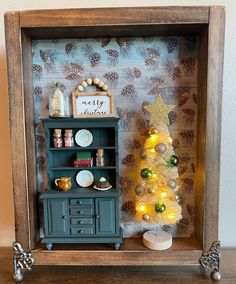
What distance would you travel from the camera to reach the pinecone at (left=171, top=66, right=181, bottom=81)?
64.4 inches

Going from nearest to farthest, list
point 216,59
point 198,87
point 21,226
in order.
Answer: point 216,59, point 21,226, point 198,87

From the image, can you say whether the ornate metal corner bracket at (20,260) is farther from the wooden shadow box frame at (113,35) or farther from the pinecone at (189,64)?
the pinecone at (189,64)

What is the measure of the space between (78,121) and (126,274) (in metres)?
0.88

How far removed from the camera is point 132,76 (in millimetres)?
1646

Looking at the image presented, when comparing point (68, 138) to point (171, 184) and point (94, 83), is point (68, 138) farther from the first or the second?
point (171, 184)

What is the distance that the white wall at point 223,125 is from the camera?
A: 1.66 m

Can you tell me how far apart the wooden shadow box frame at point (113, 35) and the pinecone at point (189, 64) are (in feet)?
0.19

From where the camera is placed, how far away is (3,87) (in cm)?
174

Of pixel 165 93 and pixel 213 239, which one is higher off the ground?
pixel 165 93

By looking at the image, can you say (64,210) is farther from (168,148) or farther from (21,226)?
(168,148)

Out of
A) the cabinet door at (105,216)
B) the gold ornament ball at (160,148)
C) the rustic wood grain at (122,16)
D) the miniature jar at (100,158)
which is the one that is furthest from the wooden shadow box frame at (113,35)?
the miniature jar at (100,158)

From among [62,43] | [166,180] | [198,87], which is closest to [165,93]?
[198,87]

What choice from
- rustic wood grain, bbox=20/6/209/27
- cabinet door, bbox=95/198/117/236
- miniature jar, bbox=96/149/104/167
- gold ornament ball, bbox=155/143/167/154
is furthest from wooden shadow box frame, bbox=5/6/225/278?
miniature jar, bbox=96/149/104/167

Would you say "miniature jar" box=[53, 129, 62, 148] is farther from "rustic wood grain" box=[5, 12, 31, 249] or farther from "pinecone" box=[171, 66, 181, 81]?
"pinecone" box=[171, 66, 181, 81]
